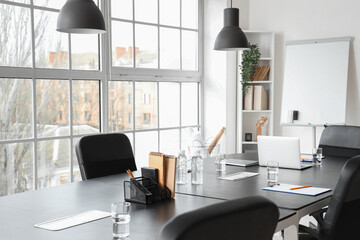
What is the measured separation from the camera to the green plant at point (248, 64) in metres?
6.12

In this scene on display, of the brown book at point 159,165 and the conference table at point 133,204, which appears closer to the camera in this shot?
the conference table at point 133,204

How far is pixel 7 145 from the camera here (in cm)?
394

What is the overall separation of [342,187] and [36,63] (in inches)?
115

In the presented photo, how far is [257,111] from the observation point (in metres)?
6.19

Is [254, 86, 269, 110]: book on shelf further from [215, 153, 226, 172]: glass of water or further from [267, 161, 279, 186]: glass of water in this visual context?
[267, 161, 279, 186]: glass of water

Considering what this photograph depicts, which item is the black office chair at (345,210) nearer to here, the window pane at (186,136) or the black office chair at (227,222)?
the black office chair at (227,222)

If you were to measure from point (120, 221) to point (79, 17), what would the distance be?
1421 millimetres

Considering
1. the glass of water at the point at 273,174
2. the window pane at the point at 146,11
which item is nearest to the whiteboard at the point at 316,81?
the window pane at the point at 146,11

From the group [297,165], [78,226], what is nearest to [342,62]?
[297,165]

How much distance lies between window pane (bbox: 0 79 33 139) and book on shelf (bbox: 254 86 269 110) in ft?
10.3

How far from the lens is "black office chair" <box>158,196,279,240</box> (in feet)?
3.87


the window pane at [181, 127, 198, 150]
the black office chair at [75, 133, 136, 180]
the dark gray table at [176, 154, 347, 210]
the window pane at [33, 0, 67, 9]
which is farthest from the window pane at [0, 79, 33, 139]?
the window pane at [181, 127, 198, 150]

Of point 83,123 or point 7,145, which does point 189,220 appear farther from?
point 83,123

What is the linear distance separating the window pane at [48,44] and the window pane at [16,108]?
0.27m
